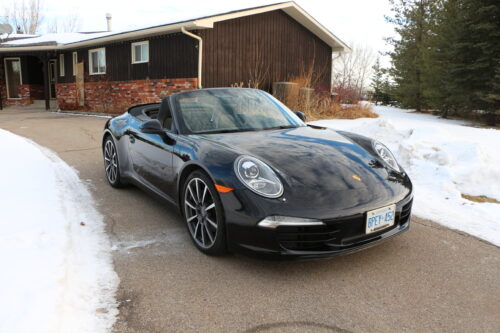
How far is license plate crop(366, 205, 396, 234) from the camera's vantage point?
2.65m

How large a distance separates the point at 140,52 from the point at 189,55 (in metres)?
3.25

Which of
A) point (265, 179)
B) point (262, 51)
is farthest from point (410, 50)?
point (265, 179)

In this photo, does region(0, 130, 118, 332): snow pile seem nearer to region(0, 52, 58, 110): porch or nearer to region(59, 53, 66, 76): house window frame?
region(59, 53, 66, 76): house window frame

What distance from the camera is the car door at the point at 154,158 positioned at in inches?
140

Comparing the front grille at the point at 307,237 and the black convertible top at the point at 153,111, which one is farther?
the black convertible top at the point at 153,111

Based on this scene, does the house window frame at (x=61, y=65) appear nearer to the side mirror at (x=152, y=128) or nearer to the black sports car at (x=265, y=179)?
the black sports car at (x=265, y=179)

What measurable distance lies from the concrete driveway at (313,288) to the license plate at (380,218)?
318 mm

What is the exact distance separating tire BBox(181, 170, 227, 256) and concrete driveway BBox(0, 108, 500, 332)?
0.11 m

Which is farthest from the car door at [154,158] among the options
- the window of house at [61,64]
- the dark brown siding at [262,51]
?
the window of house at [61,64]

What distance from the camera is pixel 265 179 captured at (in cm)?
273

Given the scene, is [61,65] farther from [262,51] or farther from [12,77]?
[262,51]

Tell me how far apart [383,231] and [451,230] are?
3.92 feet

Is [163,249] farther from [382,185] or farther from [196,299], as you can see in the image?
[382,185]

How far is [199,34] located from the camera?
46.9 feet
